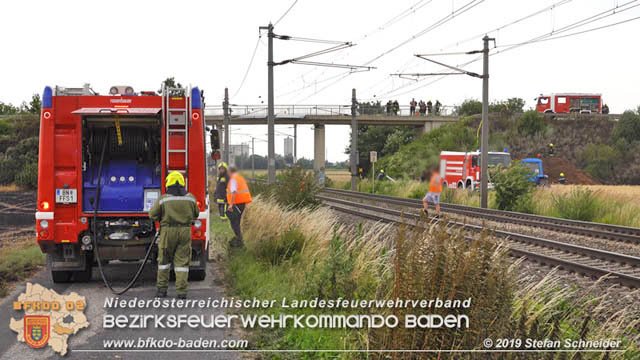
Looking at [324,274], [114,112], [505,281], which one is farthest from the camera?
[114,112]

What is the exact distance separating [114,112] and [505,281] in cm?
634

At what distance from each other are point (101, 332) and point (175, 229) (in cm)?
225

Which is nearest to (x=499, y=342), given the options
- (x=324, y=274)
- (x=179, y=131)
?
(x=324, y=274)

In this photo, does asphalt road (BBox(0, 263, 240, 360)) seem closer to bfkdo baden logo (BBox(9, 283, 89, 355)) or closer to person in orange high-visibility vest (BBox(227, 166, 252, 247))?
bfkdo baden logo (BBox(9, 283, 89, 355))

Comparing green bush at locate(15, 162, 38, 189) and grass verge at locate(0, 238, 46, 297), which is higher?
green bush at locate(15, 162, 38, 189)

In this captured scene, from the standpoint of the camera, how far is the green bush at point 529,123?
58.8m

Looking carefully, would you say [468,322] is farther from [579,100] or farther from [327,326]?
[579,100]

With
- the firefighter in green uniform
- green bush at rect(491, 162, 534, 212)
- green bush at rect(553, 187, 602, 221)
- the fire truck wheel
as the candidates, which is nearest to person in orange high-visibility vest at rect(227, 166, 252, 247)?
the fire truck wheel

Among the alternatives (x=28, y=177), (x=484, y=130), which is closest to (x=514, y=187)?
(x=484, y=130)

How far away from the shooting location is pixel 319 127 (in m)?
66.1

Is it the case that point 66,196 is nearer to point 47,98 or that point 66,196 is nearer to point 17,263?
point 47,98

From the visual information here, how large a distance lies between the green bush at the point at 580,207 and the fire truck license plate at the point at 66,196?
18.2 metres

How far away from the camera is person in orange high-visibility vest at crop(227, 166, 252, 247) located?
1280 centimetres

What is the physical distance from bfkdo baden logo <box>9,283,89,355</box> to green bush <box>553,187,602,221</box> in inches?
762
